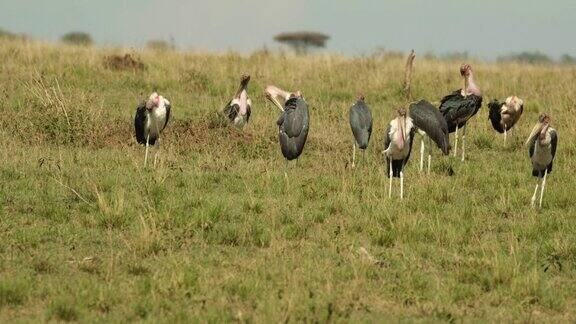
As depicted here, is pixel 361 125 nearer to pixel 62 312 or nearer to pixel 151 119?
pixel 151 119

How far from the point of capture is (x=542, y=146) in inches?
400

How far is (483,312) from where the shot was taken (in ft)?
21.5

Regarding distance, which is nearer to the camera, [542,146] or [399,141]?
[542,146]

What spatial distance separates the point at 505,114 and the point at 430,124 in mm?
3025

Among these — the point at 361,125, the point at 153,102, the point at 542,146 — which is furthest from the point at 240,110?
the point at 542,146

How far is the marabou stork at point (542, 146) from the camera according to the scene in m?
10.1

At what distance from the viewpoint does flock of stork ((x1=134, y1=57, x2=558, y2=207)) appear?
1035cm

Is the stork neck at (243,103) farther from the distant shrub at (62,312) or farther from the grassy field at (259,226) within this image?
the distant shrub at (62,312)

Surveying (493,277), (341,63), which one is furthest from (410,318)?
(341,63)

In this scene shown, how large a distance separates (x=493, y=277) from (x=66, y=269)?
307 cm

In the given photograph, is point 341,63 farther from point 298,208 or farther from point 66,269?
point 66,269

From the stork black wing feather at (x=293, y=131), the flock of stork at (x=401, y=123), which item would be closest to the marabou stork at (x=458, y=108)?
the flock of stork at (x=401, y=123)

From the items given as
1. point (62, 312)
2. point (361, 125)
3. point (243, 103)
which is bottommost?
point (62, 312)

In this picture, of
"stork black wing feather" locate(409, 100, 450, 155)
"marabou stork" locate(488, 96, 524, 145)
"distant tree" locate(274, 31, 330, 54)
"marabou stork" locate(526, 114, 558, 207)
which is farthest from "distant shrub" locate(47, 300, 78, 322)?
"distant tree" locate(274, 31, 330, 54)
